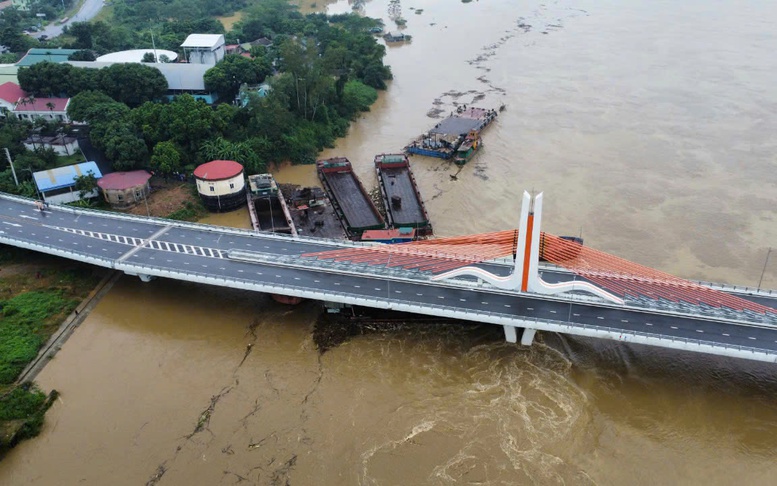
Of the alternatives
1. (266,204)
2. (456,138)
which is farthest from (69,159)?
(456,138)

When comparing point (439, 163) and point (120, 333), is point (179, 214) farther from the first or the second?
point (439, 163)

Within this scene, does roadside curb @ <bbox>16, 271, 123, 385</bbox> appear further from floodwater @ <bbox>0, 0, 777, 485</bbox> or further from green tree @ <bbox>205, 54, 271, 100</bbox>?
green tree @ <bbox>205, 54, 271, 100</bbox>

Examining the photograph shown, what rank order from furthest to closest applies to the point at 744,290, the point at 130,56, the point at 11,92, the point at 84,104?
the point at 130,56
the point at 11,92
the point at 84,104
the point at 744,290

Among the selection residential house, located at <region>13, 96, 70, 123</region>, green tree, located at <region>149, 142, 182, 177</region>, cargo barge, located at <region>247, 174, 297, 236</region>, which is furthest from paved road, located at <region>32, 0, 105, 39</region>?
cargo barge, located at <region>247, 174, 297, 236</region>

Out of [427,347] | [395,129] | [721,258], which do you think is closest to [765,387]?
[721,258]

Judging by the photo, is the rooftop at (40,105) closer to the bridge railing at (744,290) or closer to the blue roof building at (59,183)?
the blue roof building at (59,183)

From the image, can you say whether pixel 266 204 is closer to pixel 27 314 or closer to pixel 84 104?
pixel 27 314
